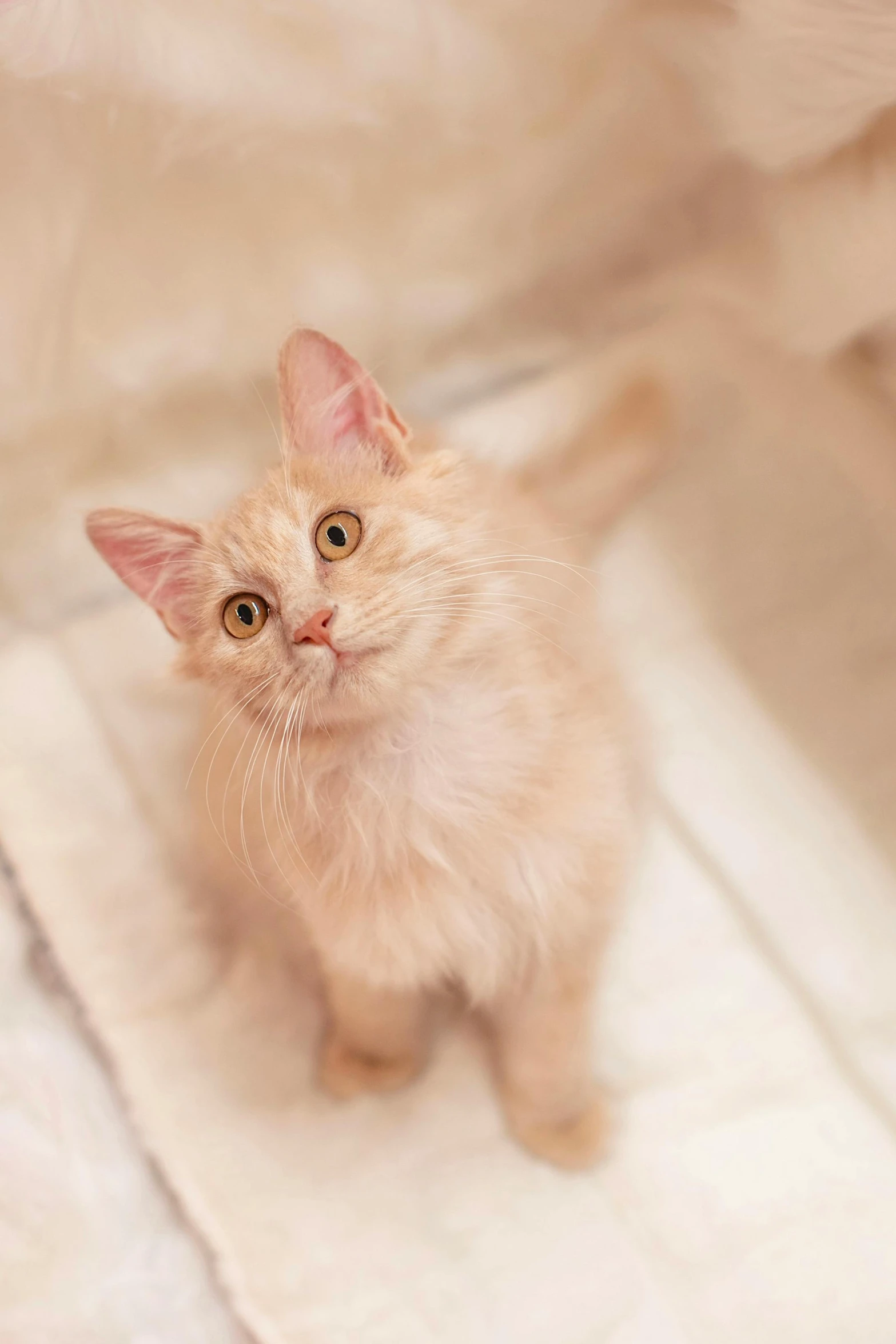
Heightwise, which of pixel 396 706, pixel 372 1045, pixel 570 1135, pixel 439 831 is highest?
pixel 396 706

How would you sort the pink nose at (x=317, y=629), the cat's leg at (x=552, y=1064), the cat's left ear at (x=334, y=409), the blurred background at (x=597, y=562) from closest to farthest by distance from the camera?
the pink nose at (x=317, y=629) → the cat's left ear at (x=334, y=409) → the cat's leg at (x=552, y=1064) → the blurred background at (x=597, y=562)

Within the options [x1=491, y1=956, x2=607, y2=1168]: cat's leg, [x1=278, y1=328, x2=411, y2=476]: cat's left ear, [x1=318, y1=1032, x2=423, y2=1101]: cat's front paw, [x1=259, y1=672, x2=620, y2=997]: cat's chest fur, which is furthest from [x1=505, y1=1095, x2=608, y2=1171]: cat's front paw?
[x1=278, y1=328, x2=411, y2=476]: cat's left ear

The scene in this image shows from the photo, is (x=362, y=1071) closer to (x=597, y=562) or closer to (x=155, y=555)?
(x=155, y=555)

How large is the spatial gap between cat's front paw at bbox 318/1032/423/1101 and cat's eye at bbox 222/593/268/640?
26.3 inches

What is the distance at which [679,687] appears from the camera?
5.59 ft

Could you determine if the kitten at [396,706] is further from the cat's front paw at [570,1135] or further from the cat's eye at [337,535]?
the cat's front paw at [570,1135]

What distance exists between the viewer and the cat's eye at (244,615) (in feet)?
3.22

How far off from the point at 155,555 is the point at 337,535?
21 cm

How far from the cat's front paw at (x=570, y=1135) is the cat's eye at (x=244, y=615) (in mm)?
755

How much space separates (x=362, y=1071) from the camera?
140cm

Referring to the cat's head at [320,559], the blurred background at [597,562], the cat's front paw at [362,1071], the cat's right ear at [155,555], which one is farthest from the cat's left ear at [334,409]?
the cat's front paw at [362,1071]

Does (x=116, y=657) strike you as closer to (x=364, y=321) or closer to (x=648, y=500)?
(x=364, y=321)

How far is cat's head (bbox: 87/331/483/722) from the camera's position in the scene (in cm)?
92

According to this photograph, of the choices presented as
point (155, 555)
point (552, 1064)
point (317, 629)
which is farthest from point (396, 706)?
point (552, 1064)
